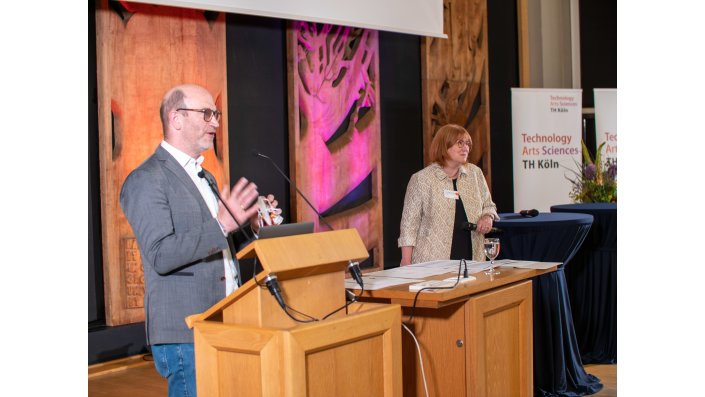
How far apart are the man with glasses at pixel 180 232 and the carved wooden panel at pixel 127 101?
2.80 metres

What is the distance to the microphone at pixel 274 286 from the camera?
2105 mm

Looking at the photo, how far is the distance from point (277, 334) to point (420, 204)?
99.4 inches

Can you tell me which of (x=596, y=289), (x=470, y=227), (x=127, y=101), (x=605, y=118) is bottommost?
(x=596, y=289)

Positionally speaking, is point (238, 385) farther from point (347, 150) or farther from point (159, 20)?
point (347, 150)

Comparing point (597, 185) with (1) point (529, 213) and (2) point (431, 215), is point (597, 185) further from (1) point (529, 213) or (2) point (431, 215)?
(2) point (431, 215)

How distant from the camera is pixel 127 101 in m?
5.38

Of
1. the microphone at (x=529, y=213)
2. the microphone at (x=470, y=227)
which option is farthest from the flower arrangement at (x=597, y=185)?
the microphone at (x=470, y=227)

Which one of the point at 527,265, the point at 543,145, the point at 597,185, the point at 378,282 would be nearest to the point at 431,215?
the point at 527,265

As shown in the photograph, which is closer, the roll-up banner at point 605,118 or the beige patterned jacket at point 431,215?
the beige patterned jacket at point 431,215

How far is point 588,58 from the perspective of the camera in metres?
10.1

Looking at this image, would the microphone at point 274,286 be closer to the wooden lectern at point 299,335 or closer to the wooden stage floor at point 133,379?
the wooden lectern at point 299,335

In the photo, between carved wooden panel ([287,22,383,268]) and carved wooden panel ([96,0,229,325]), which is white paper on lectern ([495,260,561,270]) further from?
carved wooden panel ([287,22,383,268])

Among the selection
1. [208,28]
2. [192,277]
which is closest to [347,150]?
[208,28]

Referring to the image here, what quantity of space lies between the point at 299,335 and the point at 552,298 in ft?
8.30
